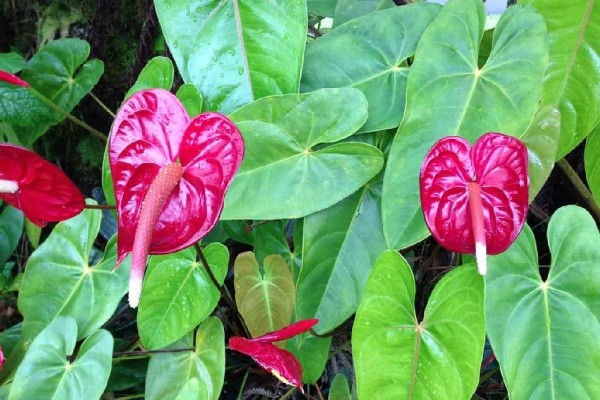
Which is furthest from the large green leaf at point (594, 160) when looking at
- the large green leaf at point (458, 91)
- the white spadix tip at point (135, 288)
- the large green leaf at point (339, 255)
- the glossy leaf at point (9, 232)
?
the glossy leaf at point (9, 232)

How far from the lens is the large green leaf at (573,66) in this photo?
744mm

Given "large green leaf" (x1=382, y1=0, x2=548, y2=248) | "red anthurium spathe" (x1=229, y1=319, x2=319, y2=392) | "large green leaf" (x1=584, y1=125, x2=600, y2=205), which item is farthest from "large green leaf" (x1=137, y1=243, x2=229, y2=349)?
"large green leaf" (x1=584, y1=125, x2=600, y2=205)

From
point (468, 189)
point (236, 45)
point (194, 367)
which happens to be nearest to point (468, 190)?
point (468, 189)

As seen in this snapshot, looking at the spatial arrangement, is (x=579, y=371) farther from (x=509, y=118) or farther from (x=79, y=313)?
(x=79, y=313)

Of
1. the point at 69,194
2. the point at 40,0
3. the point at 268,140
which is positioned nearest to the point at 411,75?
the point at 268,140

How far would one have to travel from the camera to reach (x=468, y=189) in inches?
22.4

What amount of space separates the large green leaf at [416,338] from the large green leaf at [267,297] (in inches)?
8.9

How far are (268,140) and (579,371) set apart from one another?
0.45 metres

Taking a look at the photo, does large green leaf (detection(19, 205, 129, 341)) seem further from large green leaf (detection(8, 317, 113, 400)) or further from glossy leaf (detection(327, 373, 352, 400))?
glossy leaf (detection(327, 373, 352, 400))

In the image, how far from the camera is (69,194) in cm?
67

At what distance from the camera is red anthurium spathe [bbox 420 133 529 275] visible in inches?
22.4

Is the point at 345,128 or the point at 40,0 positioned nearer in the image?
the point at 345,128

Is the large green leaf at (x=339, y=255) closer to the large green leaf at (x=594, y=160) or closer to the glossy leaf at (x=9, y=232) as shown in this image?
the large green leaf at (x=594, y=160)

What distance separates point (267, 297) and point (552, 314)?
0.38 metres
